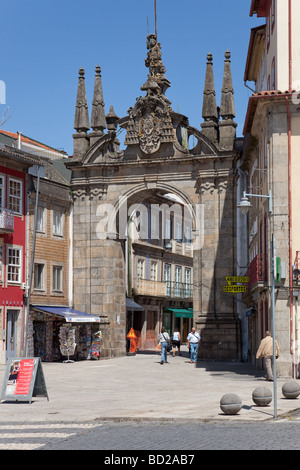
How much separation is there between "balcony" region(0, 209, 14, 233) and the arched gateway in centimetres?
586

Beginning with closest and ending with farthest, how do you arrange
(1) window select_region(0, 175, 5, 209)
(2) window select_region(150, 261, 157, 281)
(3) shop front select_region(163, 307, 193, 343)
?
(1) window select_region(0, 175, 5, 209), (2) window select_region(150, 261, 157, 281), (3) shop front select_region(163, 307, 193, 343)

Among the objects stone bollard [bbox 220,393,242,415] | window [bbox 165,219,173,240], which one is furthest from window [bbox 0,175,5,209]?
window [bbox 165,219,173,240]

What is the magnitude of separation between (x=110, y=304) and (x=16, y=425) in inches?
1024

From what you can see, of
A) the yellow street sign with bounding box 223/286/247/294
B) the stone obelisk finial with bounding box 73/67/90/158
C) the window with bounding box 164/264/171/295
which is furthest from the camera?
the window with bounding box 164/264/171/295

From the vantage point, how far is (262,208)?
104 feet

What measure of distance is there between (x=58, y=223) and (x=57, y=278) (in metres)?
2.66

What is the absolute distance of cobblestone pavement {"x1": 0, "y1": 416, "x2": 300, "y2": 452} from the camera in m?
12.1

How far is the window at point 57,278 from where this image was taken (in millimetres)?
41562

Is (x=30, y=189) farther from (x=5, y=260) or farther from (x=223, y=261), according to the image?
(x=223, y=261)

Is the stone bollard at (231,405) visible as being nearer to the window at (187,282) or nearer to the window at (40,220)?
the window at (40,220)

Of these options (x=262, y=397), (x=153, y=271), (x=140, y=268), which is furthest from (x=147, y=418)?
(x=153, y=271)

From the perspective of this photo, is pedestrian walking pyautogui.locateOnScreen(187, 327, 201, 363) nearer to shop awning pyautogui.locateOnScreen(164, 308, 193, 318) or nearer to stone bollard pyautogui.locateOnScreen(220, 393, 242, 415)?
stone bollard pyautogui.locateOnScreen(220, 393, 242, 415)
